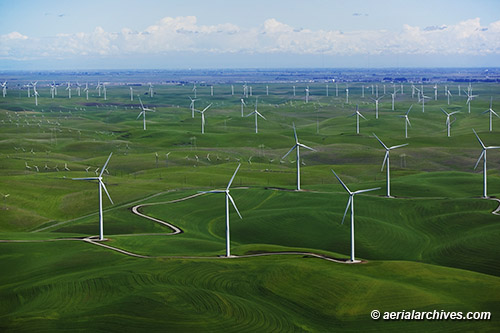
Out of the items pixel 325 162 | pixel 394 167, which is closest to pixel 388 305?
pixel 394 167

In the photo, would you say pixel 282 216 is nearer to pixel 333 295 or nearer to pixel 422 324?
pixel 333 295

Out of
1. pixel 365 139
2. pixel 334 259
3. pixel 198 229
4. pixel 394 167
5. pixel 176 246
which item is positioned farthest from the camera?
pixel 365 139

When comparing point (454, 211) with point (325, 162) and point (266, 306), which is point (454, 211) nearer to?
point (266, 306)

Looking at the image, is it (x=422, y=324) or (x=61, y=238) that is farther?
(x=61, y=238)

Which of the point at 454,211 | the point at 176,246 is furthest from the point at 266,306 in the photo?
the point at 454,211

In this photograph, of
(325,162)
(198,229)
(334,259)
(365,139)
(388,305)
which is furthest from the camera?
(365,139)

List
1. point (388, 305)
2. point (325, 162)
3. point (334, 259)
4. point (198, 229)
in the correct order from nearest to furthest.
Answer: point (388, 305) → point (334, 259) → point (198, 229) → point (325, 162)

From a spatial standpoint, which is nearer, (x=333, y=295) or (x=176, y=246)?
(x=333, y=295)

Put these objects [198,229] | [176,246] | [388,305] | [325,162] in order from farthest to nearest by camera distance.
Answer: [325,162], [198,229], [176,246], [388,305]
